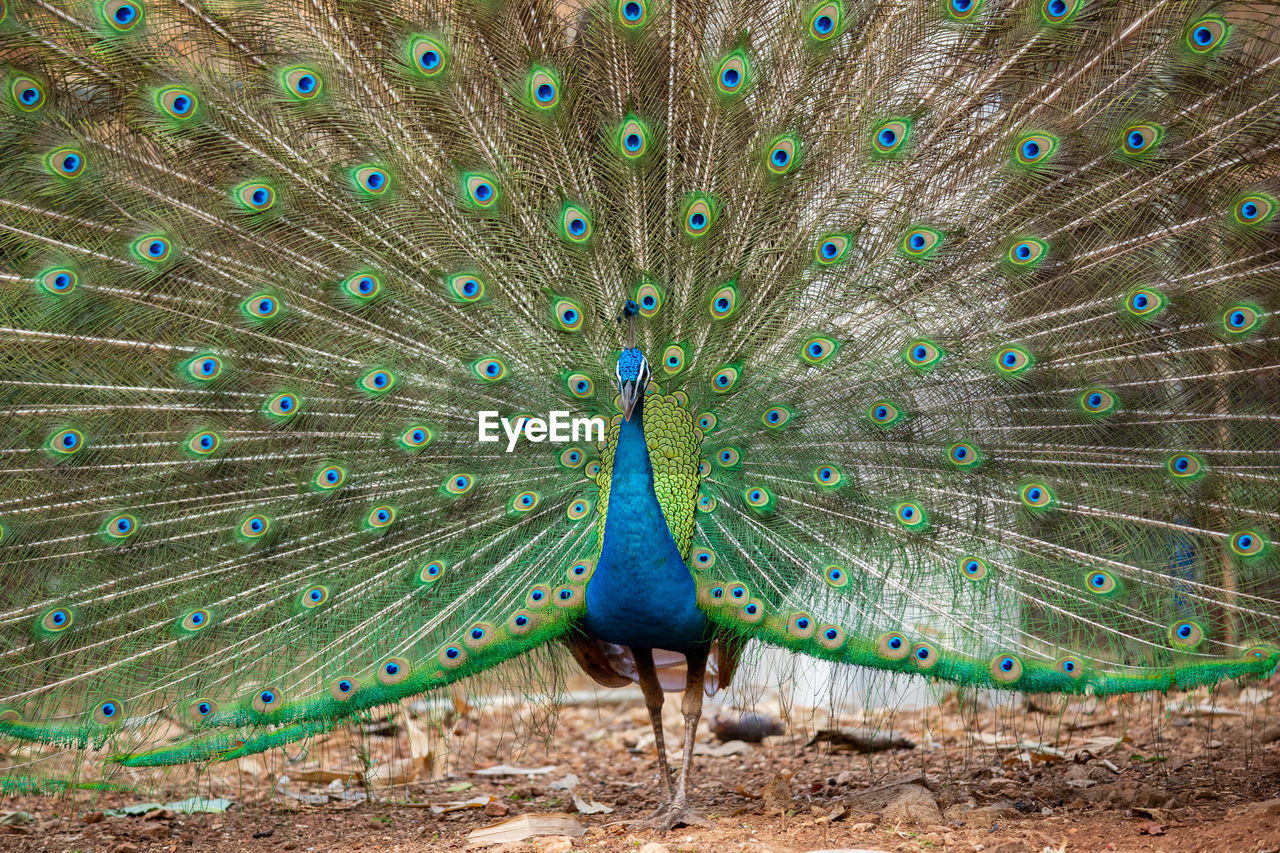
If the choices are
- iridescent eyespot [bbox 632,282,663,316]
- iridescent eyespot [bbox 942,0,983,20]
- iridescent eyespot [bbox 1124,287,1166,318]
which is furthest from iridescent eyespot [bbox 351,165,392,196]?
iridescent eyespot [bbox 1124,287,1166,318]

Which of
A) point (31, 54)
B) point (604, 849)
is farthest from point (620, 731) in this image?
point (31, 54)

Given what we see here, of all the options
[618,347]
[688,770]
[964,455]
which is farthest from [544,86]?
[688,770]

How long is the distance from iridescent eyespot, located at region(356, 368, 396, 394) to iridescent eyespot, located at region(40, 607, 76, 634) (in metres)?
1.40

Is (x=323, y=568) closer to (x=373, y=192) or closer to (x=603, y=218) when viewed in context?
(x=373, y=192)

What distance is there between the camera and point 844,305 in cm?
426

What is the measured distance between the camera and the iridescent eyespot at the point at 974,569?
413 centimetres

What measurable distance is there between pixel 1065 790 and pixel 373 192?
3.86 metres

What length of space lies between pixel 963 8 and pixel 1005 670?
2467mm

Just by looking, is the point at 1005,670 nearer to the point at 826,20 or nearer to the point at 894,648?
the point at 894,648

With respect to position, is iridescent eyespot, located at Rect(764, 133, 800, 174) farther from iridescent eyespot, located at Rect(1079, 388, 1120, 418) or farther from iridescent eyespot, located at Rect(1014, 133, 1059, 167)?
iridescent eyespot, located at Rect(1079, 388, 1120, 418)

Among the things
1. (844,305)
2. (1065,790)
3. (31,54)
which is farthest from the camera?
(1065,790)

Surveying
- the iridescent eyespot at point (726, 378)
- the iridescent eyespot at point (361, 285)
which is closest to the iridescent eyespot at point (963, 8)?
the iridescent eyespot at point (726, 378)

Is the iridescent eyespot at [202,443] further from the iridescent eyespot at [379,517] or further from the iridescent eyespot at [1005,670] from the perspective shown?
the iridescent eyespot at [1005,670]

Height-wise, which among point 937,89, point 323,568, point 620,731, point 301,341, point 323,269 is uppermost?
point 937,89
